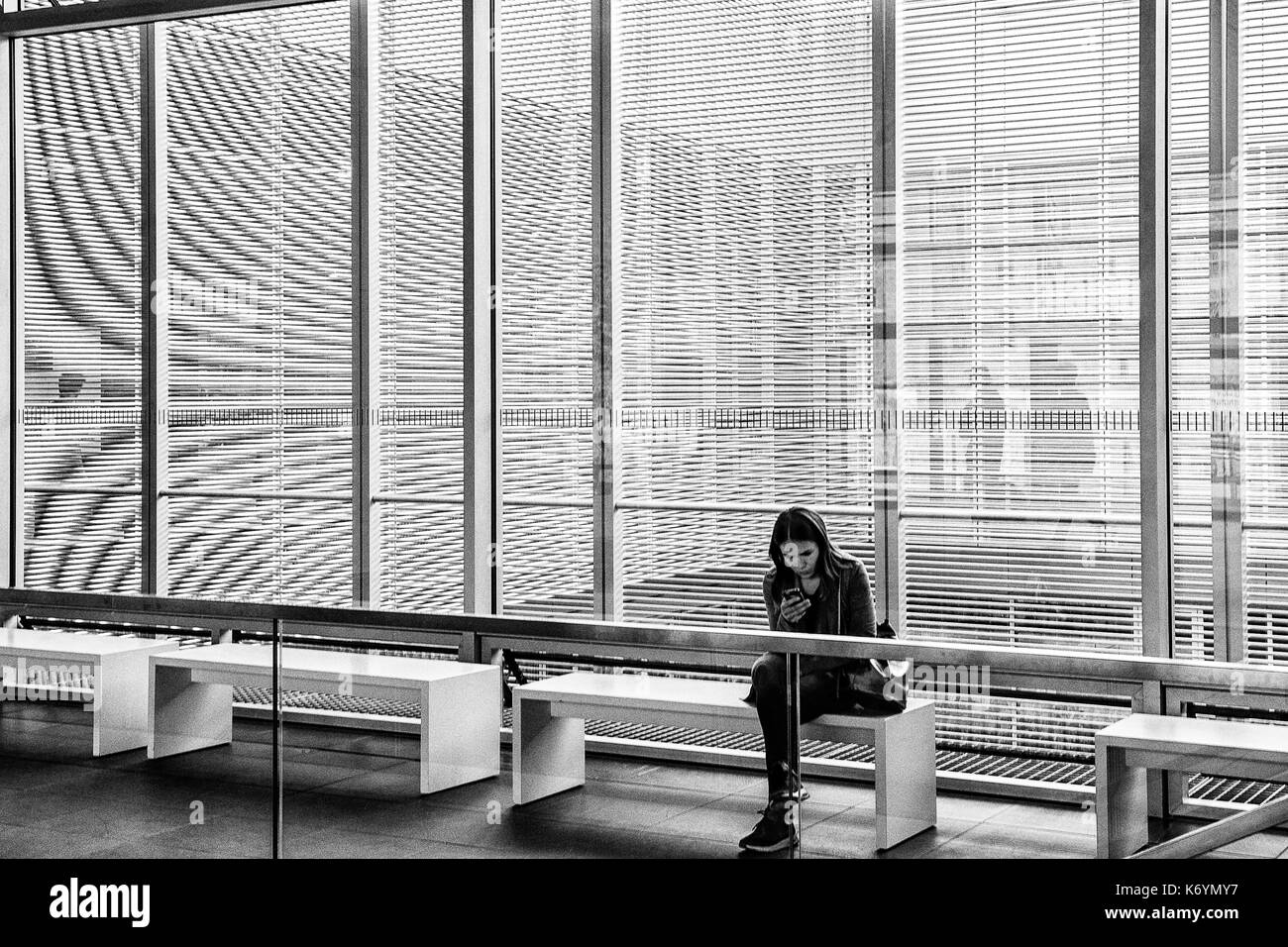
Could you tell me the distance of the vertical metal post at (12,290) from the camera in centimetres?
958

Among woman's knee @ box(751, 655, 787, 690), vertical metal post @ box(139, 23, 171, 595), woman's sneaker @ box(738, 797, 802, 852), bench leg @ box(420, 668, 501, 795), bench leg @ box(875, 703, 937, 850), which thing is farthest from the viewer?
vertical metal post @ box(139, 23, 171, 595)

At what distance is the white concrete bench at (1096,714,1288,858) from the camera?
3910 millimetres

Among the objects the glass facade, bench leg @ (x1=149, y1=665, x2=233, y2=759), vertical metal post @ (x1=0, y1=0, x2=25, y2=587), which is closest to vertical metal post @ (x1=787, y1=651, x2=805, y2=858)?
the glass facade

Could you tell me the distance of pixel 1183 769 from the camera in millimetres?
4086

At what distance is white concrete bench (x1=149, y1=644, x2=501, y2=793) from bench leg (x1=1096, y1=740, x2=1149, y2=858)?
186 centimetres

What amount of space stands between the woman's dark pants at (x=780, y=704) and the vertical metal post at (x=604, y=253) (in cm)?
343

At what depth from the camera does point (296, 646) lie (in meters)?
5.03

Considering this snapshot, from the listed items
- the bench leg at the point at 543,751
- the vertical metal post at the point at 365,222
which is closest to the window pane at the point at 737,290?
the vertical metal post at the point at 365,222

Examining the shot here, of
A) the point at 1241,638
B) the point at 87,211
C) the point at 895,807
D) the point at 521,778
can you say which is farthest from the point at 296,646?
the point at 87,211

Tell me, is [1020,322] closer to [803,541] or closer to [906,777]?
[803,541]

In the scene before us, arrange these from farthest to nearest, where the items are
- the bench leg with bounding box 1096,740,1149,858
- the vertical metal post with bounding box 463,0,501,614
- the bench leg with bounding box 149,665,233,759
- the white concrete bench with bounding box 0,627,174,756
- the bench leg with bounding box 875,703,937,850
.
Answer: the vertical metal post with bounding box 463,0,501,614 → the white concrete bench with bounding box 0,627,174,756 → the bench leg with bounding box 149,665,233,759 → the bench leg with bounding box 875,703,937,850 → the bench leg with bounding box 1096,740,1149,858

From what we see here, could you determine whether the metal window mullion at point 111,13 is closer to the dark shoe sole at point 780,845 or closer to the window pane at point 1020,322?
the window pane at point 1020,322

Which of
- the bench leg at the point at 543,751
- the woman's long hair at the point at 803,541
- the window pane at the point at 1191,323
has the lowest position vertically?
the bench leg at the point at 543,751

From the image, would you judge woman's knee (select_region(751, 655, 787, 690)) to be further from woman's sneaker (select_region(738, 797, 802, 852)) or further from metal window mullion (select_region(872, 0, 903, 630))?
metal window mullion (select_region(872, 0, 903, 630))
